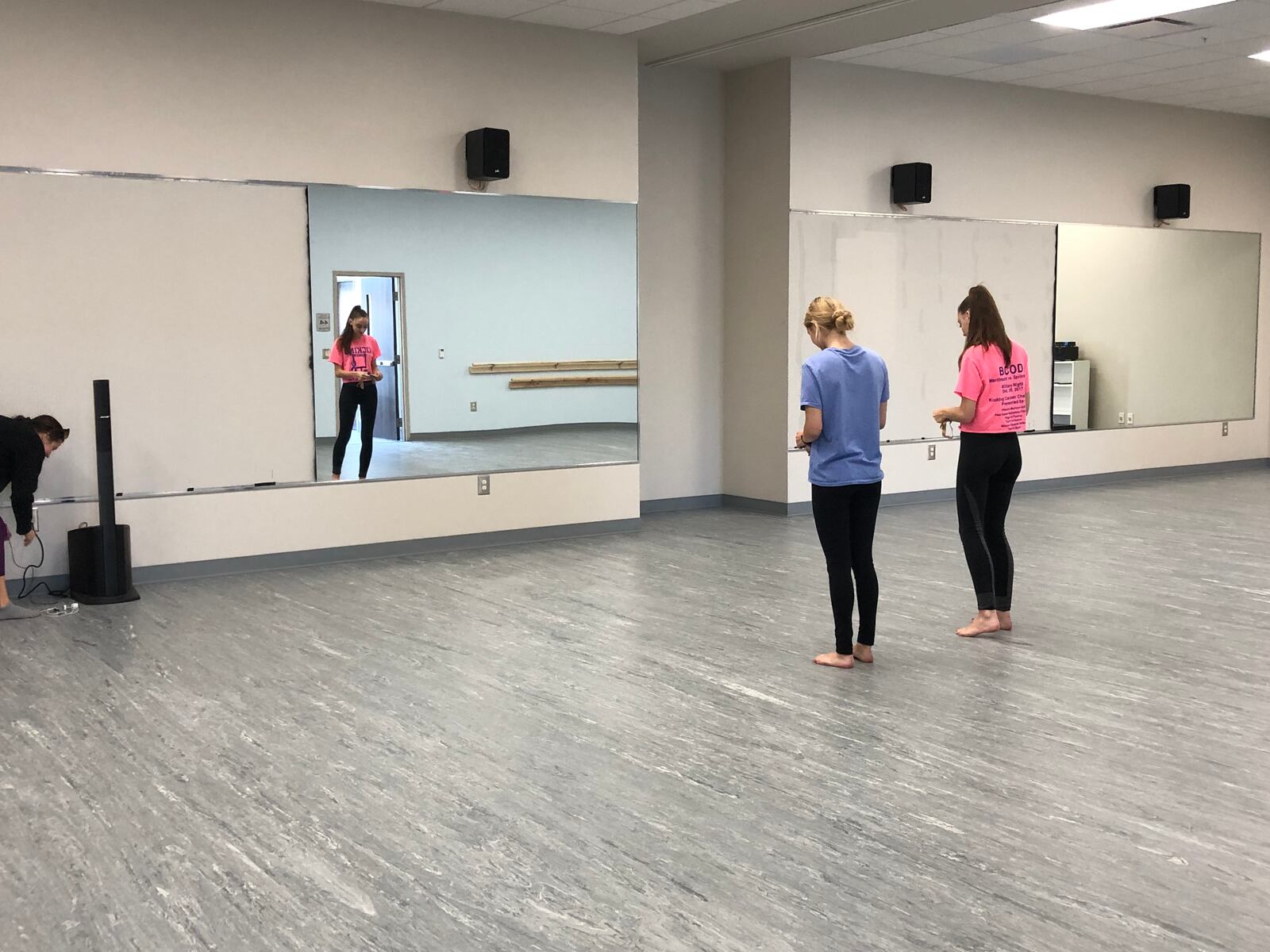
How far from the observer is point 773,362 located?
9.28 m

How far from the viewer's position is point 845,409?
185 inches

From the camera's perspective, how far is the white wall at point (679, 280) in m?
9.23

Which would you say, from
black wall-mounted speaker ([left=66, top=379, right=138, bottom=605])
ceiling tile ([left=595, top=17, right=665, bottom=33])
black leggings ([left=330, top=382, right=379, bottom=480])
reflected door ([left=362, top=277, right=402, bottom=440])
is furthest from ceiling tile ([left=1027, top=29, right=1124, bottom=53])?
black wall-mounted speaker ([left=66, top=379, right=138, bottom=605])

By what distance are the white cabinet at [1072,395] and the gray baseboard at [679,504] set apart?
341 centimetres

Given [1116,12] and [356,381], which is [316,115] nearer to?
[356,381]

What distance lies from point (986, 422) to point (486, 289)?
3.75 meters

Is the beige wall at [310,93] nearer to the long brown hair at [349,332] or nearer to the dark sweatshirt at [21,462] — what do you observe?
the long brown hair at [349,332]

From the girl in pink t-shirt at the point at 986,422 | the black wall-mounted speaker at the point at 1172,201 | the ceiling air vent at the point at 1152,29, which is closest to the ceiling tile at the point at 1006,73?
the ceiling air vent at the point at 1152,29

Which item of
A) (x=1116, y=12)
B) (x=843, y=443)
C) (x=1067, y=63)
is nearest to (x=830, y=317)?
(x=843, y=443)

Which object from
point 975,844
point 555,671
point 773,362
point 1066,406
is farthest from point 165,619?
point 1066,406

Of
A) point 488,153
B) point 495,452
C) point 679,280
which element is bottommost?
point 495,452

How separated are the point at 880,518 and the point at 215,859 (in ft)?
22.1

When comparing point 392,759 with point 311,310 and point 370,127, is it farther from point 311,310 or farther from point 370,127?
point 370,127

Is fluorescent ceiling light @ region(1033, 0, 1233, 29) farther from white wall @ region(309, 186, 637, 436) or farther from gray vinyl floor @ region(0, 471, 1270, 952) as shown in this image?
gray vinyl floor @ region(0, 471, 1270, 952)
